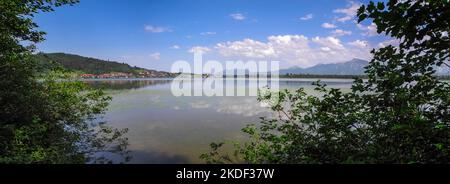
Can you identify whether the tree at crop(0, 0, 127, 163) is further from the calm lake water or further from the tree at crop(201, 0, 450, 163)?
the tree at crop(201, 0, 450, 163)

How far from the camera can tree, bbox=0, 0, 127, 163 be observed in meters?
10.2

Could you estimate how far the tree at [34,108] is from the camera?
33.3 feet

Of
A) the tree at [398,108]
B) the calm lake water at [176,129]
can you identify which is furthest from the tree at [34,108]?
the tree at [398,108]

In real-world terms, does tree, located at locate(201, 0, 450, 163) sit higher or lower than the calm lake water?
higher

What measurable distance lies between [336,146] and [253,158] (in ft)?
7.57

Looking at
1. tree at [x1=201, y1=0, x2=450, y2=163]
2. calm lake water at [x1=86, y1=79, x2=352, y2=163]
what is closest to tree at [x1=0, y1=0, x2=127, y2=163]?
calm lake water at [x1=86, y1=79, x2=352, y2=163]

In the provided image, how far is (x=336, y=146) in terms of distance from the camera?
24.1 ft

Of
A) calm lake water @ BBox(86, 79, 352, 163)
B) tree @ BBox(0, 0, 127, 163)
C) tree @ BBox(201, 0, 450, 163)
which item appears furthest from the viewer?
calm lake water @ BBox(86, 79, 352, 163)

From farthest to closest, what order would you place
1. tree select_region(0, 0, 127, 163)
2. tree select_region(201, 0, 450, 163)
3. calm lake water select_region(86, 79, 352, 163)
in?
calm lake water select_region(86, 79, 352, 163)
tree select_region(0, 0, 127, 163)
tree select_region(201, 0, 450, 163)

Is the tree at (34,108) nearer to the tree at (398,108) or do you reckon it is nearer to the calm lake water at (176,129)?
the calm lake water at (176,129)
